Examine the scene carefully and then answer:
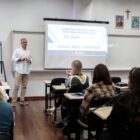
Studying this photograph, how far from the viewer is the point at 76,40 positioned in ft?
23.7

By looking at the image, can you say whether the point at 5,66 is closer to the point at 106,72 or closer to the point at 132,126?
the point at 106,72

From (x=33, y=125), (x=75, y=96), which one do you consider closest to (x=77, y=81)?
(x=75, y=96)

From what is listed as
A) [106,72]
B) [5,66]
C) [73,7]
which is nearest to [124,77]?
[73,7]

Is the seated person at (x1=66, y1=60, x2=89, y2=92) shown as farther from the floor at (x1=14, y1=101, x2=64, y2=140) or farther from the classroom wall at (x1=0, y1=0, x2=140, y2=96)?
the classroom wall at (x1=0, y1=0, x2=140, y2=96)

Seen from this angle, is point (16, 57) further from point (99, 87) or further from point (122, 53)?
point (99, 87)

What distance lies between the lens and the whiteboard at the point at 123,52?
762cm

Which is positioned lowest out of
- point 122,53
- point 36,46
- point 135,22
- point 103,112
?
point 103,112

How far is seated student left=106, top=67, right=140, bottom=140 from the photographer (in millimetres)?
2244

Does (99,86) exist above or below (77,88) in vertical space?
above

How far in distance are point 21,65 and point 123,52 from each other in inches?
117

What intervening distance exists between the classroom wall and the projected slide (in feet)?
1.03

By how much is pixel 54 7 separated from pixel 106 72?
425cm

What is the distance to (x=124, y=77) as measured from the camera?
7.96 metres

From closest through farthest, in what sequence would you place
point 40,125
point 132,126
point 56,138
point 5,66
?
point 132,126
point 56,138
point 40,125
point 5,66
